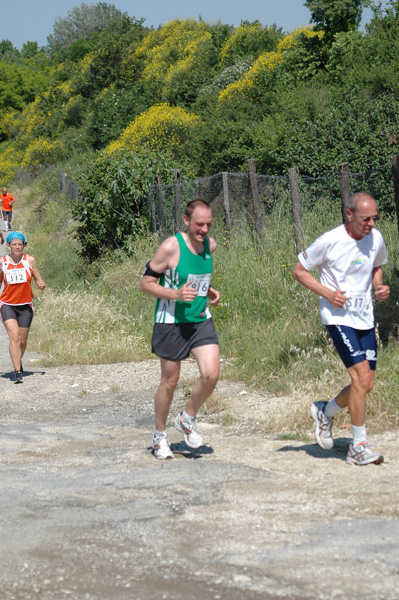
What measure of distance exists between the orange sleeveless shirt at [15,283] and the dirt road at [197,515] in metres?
2.86

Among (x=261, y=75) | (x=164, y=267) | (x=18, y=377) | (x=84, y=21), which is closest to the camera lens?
(x=164, y=267)

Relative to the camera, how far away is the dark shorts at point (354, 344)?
19.4 ft

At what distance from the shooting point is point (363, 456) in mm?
5984

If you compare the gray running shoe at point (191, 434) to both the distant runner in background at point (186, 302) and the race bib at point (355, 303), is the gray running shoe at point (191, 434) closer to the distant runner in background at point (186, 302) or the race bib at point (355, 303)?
the distant runner in background at point (186, 302)

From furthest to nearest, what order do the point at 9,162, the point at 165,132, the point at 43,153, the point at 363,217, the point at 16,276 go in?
the point at 9,162, the point at 43,153, the point at 165,132, the point at 16,276, the point at 363,217

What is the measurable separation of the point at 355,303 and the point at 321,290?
0.25 metres

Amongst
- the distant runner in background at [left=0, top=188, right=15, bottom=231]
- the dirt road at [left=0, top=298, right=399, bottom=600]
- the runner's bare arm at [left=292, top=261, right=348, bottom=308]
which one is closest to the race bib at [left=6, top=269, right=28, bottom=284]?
the dirt road at [left=0, top=298, right=399, bottom=600]

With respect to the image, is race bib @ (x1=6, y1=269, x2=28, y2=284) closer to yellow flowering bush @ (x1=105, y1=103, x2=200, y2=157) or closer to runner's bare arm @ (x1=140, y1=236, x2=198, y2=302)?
runner's bare arm @ (x1=140, y1=236, x2=198, y2=302)

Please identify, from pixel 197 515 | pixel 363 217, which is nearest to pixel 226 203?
pixel 363 217

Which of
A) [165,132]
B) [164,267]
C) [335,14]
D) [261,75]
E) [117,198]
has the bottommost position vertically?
[164,267]

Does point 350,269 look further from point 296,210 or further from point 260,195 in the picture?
point 260,195

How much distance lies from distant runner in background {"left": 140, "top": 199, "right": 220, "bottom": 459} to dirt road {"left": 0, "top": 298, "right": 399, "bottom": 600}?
2.19 ft

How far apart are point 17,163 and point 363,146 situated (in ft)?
133

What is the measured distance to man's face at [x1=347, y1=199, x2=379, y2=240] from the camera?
5859 millimetres
